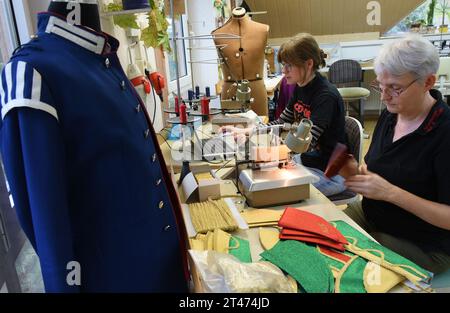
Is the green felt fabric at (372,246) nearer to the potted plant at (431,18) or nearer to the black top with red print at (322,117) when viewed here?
the black top with red print at (322,117)

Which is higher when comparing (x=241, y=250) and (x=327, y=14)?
(x=327, y=14)

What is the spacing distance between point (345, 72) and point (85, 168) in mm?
5350

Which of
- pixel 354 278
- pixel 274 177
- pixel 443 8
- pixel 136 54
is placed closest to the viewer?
pixel 354 278

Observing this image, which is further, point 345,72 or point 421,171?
point 345,72

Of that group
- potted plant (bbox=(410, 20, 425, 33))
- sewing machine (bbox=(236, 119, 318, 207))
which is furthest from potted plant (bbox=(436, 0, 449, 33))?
sewing machine (bbox=(236, 119, 318, 207))

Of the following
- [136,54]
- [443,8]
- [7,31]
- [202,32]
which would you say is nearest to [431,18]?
[443,8]

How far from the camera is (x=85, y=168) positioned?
79 centimetres

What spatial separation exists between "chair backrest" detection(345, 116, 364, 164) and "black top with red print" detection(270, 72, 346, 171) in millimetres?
50

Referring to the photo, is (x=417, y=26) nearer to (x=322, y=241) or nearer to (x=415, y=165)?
(x=415, y=165)

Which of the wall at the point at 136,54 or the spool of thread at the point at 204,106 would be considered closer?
the wall at the point at 136,54

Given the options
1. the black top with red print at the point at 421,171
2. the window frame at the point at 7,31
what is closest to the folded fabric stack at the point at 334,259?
the black top with red print at the point at 421,171

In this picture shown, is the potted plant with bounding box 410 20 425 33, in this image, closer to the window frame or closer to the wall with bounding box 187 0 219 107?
the wall with bounding box 187 0 219 107

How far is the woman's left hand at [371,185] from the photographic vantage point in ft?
4.26

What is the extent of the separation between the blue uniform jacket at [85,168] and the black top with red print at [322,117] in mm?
1215
